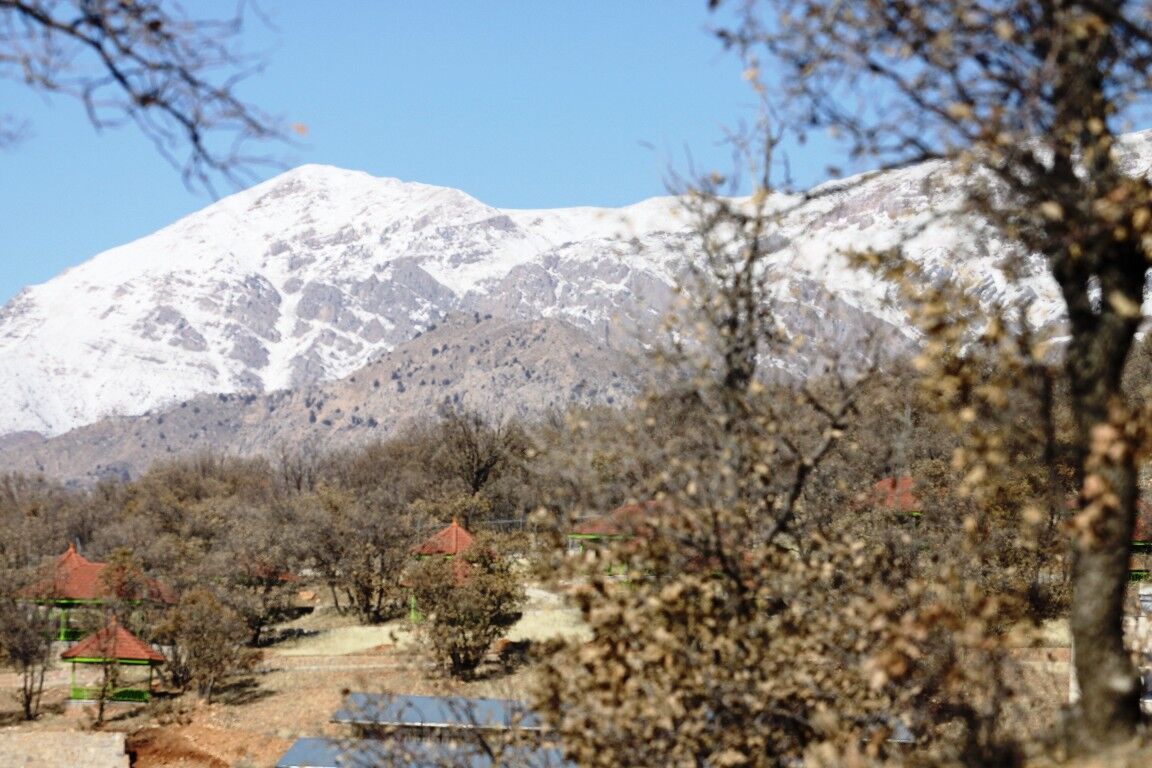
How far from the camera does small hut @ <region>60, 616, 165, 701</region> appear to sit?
2934 centimetres

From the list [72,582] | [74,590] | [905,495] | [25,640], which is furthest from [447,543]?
[905,495]

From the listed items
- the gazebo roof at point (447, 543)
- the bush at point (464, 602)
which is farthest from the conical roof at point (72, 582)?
the bush at point (464, 602)

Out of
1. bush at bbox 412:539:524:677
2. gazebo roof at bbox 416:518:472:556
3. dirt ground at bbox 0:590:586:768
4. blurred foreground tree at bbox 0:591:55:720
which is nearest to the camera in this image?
dirt ground at bbox 0:590:586:768

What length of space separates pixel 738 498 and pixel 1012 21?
9.16ft

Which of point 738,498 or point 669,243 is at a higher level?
point 669,243

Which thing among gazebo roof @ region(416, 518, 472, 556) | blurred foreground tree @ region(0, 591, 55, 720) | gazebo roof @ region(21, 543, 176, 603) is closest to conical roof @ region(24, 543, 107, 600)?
gazebo roof @ region(21, 543, 176, 603)

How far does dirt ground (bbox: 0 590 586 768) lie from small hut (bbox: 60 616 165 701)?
376mm

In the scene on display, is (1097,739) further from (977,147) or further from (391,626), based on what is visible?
(391,626)

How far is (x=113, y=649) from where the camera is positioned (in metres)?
29.4

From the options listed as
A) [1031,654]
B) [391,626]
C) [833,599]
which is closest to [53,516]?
[391,626]

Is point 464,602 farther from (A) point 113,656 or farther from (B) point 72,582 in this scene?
(B) point 72,582

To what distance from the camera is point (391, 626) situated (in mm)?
40000

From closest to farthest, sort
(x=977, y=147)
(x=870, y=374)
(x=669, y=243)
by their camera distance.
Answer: (x=977, y=147) → (x=870, y=374) → (x=669, y=243)

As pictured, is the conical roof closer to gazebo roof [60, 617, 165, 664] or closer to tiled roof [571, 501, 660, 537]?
gazebo roof [60, 617, 165, 664]
